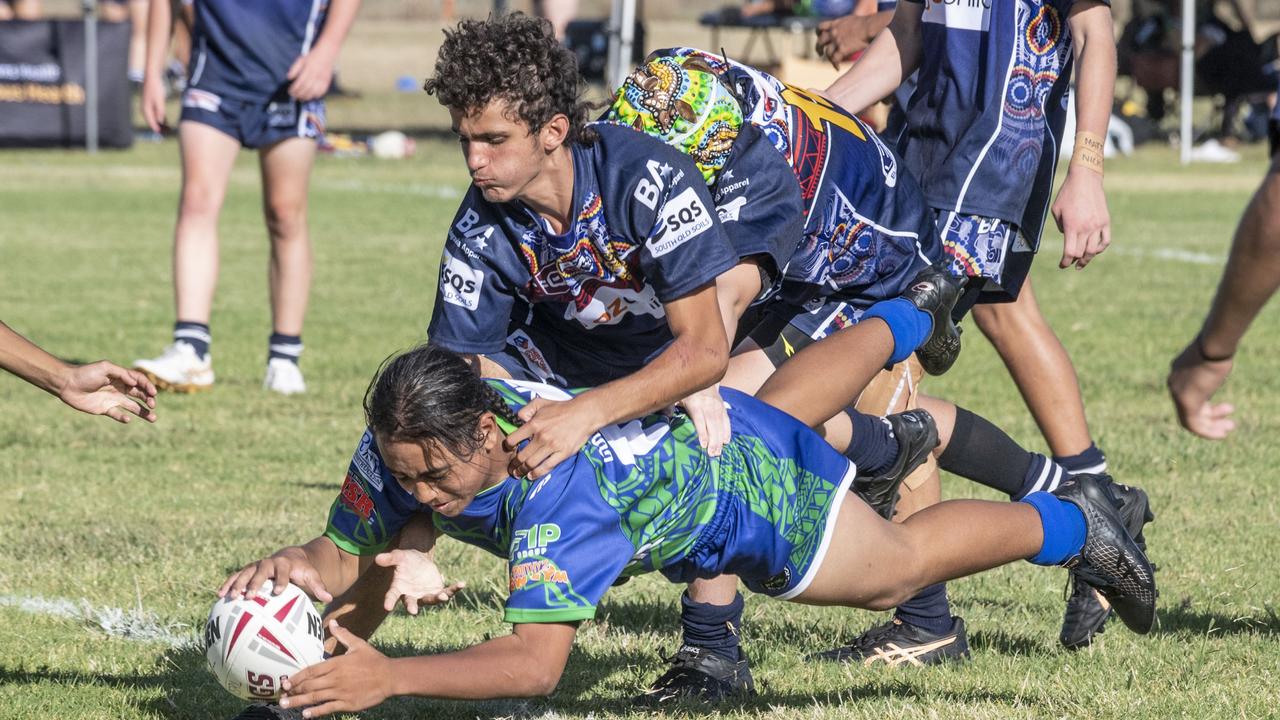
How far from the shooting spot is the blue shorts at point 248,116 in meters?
7.53

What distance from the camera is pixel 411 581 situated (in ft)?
11.1

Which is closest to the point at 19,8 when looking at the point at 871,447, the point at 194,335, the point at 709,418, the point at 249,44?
the point at 249,44

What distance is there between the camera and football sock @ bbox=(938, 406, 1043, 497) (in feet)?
14.9

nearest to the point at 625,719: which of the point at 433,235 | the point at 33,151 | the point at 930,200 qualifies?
the point at 930,200

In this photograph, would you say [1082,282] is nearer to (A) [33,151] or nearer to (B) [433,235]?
(B) [433,235]

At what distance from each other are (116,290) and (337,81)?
16224mm

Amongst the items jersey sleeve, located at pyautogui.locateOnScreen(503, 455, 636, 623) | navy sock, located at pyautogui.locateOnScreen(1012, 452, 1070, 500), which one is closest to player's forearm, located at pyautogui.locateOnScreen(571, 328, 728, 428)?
jersey sleeve, located at pyautogui.locateOnScreen(503, 455, 636, 623)

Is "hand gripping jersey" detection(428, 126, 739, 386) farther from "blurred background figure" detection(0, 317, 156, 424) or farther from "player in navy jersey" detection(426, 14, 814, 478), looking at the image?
"blurred background figure" detection(0, 317, 156, 424)

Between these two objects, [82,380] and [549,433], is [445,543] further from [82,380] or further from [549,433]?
[549,433]

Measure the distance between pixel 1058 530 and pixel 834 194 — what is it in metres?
0.94

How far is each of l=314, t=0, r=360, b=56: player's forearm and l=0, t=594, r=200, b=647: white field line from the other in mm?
3641

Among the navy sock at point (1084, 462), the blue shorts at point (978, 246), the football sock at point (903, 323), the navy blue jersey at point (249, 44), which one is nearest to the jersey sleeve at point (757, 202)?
the football sock at point (903, 323)

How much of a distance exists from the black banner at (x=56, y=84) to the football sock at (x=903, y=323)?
45.5 feet

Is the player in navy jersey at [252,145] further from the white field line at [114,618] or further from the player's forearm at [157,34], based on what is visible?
the white field line at [114,618]
